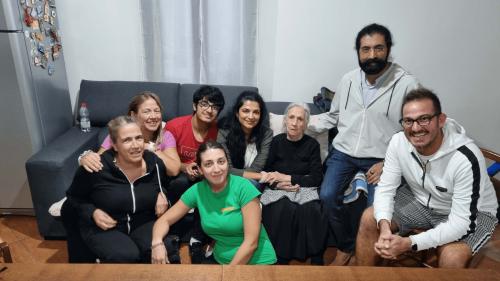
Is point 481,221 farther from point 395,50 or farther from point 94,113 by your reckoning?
point 94,113

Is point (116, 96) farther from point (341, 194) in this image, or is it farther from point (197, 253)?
point (341, 194)

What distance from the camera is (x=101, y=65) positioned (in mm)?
3033

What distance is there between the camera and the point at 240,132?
2.31 meters

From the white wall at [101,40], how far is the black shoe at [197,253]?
174 centimetres

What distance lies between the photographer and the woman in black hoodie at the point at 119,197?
170 cm

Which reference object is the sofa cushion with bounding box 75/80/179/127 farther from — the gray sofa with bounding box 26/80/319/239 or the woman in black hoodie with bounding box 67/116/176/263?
the woman in black hoodie with bounding box 67/116/176/263

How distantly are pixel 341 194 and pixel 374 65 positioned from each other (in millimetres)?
852

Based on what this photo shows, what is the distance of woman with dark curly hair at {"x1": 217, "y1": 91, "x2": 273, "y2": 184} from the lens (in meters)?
2.25

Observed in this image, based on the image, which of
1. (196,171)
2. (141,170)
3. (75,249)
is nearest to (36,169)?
(75,249)

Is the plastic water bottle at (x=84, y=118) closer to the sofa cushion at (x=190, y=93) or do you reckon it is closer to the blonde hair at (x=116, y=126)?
the sofa cushion at (x=190, y=93)

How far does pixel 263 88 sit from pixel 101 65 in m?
1.43

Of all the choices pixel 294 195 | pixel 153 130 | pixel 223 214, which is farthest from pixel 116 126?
pixel 294 195

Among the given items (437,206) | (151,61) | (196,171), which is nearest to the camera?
(437,206)

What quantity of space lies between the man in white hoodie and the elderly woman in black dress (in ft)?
1.03
